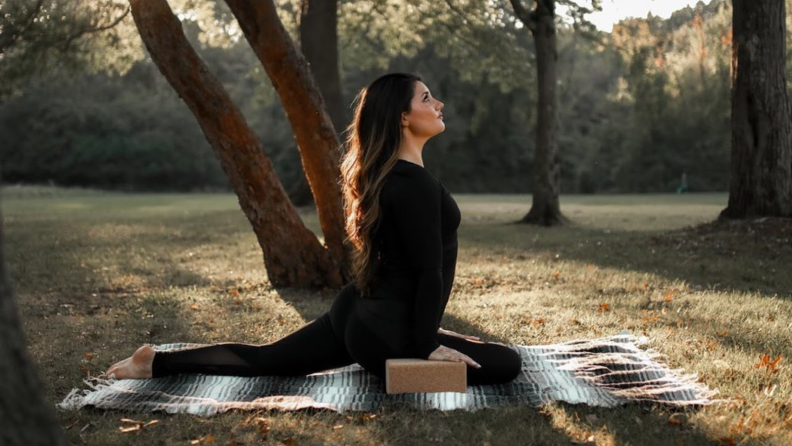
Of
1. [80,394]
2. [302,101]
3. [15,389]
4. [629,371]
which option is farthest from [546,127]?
[15,389]

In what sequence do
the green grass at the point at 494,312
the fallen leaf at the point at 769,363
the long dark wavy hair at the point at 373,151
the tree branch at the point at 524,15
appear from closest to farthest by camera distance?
the green grass at the point at 494,312, the long dark wavy hair at the point at 373,151, the fallen leaf at the point at 769,363, the tree branch at the point at 524,15

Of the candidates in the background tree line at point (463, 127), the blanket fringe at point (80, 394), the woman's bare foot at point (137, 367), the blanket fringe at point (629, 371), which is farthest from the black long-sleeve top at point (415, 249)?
the background tree line at point (463, 127)

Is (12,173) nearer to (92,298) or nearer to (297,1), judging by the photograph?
(297,1)

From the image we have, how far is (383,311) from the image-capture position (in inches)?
161

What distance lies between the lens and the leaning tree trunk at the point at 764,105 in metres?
10.4

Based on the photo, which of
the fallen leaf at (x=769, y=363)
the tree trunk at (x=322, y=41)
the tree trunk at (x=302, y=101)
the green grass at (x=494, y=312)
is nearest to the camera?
the green grass at (x=494, y=312)

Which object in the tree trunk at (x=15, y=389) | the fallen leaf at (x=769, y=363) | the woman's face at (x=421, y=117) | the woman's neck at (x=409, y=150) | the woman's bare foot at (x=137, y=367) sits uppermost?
the woman's face at (x=421, y=117)

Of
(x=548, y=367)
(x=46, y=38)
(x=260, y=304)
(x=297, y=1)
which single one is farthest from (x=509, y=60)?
(x=548, y=367)

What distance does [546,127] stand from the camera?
1694 centimetres

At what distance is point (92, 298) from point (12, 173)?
4477 cm

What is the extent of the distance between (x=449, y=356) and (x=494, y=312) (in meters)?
3.19

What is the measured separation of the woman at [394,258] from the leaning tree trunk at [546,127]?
42.2ft

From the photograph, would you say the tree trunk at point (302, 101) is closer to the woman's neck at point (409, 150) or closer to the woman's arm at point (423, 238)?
the woman's neck at point (409, 150)

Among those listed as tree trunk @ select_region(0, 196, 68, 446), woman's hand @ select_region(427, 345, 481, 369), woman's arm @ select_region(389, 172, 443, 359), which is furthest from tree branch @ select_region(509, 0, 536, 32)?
tree trunk @ select_region(0, 196, 68, 446)
